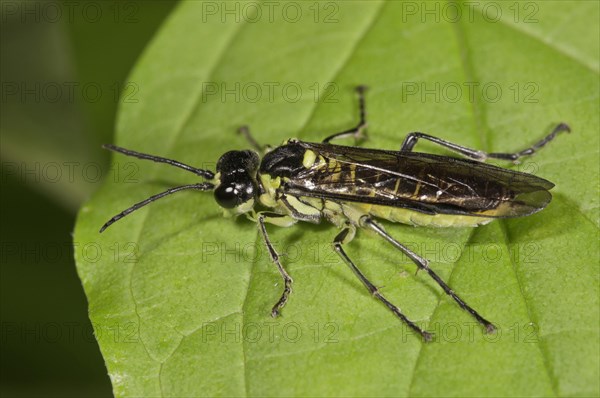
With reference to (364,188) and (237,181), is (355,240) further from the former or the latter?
(237,181)

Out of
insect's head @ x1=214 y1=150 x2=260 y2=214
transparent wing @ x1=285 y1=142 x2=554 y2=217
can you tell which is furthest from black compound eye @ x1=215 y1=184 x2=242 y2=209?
transparent wing @ x1=285 y1=142 x2=554 y2=217

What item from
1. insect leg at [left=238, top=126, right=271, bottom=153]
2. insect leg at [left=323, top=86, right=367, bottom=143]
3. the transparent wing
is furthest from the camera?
insect leg at [left=238, top=126, right=271, bottom=153]

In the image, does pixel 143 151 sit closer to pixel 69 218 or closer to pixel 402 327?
pixel 69 218

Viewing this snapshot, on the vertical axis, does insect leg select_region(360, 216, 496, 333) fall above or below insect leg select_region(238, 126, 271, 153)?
below

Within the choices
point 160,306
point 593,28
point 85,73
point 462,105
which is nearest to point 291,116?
point 462,105

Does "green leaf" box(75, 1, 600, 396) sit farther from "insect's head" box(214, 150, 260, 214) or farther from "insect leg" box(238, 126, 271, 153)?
"insect's head" box(214, 150, 260, 214)

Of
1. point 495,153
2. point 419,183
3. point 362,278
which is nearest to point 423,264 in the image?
point 362,278
